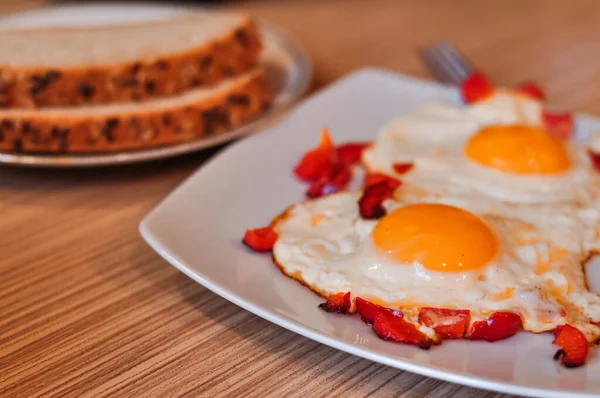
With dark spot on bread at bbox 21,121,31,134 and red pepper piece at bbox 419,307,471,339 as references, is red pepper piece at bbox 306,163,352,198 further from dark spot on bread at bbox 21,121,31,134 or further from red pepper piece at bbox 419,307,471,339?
dark spot on bread at bbox 21,121,31,134

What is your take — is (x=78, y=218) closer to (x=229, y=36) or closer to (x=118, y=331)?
(x=118, y=331)

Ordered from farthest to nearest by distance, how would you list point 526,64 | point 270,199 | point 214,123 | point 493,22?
point 493,22, point 526,64, point 214,123, point 270,199

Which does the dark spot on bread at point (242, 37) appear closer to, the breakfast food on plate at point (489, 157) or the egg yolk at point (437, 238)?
the breakfast food on plate at point (489, 157)

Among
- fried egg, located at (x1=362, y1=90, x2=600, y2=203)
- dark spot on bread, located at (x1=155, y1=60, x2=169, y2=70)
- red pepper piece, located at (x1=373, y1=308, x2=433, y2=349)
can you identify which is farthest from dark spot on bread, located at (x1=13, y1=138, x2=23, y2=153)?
red pepper piece, located at (x1=373, y1=308, x2=433, y2=349)

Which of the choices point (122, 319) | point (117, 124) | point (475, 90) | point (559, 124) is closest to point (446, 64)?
point (475, 90)

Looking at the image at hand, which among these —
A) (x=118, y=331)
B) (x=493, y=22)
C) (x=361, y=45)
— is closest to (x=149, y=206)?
(x=118, y=331)
